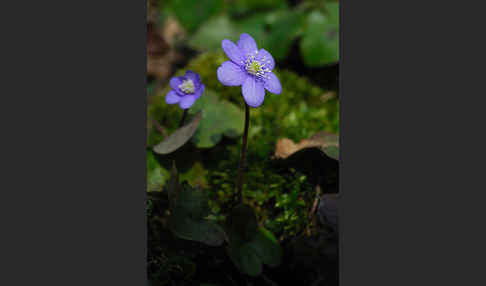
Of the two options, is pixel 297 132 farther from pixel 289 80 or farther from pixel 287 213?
pixel 289 80

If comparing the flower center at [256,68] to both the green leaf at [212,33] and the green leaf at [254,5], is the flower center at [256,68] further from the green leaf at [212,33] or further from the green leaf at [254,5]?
the green leaf at [254,5]

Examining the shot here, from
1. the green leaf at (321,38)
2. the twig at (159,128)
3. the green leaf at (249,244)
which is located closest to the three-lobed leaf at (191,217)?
the green leaf at (249,244)

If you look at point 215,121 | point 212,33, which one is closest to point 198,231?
point 215,121

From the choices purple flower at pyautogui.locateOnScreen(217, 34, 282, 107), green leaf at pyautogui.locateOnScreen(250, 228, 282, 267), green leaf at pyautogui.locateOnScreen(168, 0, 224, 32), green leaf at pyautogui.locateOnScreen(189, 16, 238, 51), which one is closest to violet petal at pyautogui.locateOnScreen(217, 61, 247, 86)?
purple flower at pyautogui.locateOnScreen(217, 34, 282, 107)

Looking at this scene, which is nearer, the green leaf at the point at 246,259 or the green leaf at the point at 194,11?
the green leaf at the point at 246,259

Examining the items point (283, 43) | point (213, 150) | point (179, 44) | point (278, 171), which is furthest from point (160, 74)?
point (278, 171)

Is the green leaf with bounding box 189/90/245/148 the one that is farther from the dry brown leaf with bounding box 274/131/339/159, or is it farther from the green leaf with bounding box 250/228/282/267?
the green leaf with bounding box 250/228/282/267

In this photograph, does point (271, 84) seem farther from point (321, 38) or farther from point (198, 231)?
point (321, 38)
